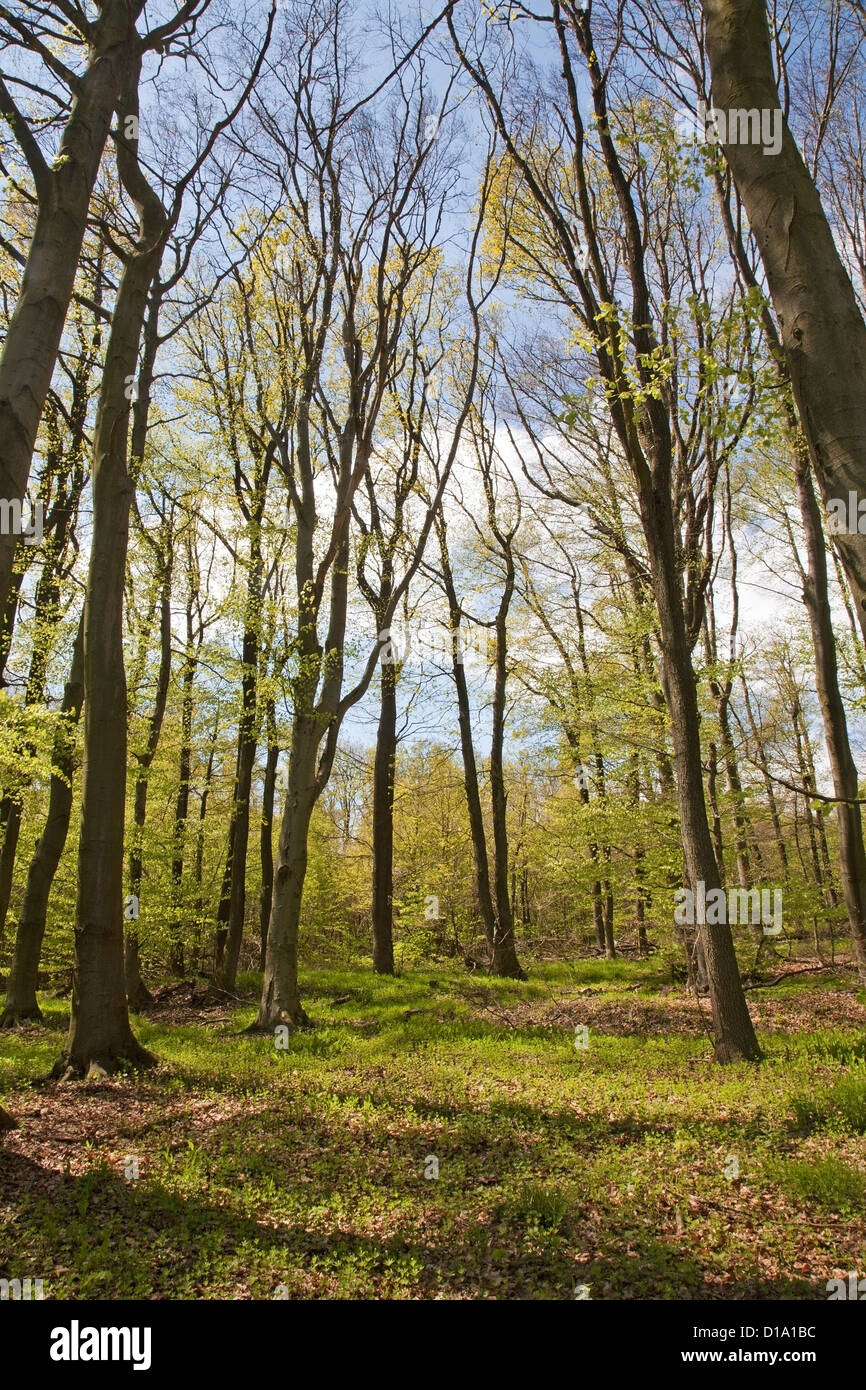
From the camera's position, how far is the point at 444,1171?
190 inches

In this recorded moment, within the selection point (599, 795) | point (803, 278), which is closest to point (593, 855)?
point (599, 795)

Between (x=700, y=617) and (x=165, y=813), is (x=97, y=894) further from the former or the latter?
(x=165, y=813)

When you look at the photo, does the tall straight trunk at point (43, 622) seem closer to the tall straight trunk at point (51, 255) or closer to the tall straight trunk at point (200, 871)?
the tall straight trunk at point (200, 871)

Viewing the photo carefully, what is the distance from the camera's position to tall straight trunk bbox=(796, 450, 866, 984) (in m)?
10.4

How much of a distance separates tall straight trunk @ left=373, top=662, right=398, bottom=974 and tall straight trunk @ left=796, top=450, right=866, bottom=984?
30.7 ft

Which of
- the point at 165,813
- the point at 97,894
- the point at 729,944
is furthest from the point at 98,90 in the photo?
the point at 165,813

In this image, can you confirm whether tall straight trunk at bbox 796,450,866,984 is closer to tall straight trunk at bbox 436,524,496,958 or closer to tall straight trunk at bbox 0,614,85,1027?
tall straight trunk at bbox 436,524,496,958

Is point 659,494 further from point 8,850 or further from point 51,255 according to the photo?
point 8,850

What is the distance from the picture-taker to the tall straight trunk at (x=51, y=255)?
4.40 m

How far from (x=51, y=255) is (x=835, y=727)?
11242mm

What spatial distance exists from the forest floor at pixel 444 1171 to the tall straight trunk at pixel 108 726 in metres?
0.62

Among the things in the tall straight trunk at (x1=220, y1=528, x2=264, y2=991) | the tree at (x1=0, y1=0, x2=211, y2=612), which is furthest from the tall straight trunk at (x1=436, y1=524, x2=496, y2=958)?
the tree at (x1=0, y1=0, x2=211, y2=612)

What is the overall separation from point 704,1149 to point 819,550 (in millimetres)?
9365

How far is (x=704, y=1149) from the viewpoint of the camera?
4.93m
